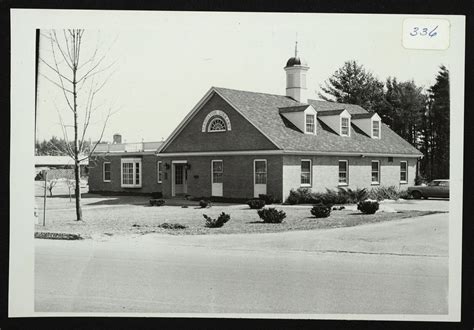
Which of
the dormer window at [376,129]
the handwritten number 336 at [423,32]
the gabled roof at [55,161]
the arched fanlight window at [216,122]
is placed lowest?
the gabled roof at [55,161]

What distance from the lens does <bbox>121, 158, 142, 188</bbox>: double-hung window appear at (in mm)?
10992

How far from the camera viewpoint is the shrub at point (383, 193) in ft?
31.7

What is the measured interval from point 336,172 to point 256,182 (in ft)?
4.76

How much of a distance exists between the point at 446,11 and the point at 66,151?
6.00m

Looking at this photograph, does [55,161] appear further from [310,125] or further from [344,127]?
[344,127]

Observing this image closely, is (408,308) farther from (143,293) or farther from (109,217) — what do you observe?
(109,217)

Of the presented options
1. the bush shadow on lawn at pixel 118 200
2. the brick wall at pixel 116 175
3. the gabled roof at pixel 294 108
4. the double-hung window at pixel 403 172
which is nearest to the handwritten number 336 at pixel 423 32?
the gabled roof at pixel 294 108

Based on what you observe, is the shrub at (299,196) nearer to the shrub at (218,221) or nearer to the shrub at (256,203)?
the shrub at (256,203)

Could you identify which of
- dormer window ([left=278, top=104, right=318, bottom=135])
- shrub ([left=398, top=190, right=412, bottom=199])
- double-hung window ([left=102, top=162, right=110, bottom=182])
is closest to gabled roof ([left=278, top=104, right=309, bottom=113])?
dormer window ([left=278, top=104, right=318, bottom=135])

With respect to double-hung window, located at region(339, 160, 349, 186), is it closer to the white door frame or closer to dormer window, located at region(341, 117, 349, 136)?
dormer window, located at region(341, 117, 349, 136)

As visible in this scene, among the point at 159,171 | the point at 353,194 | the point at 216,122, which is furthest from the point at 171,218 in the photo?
the point at 353,194

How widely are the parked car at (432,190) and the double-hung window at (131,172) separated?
208 inches

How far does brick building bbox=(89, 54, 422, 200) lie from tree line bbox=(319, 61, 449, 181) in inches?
9.4

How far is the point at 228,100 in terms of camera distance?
970 cm
